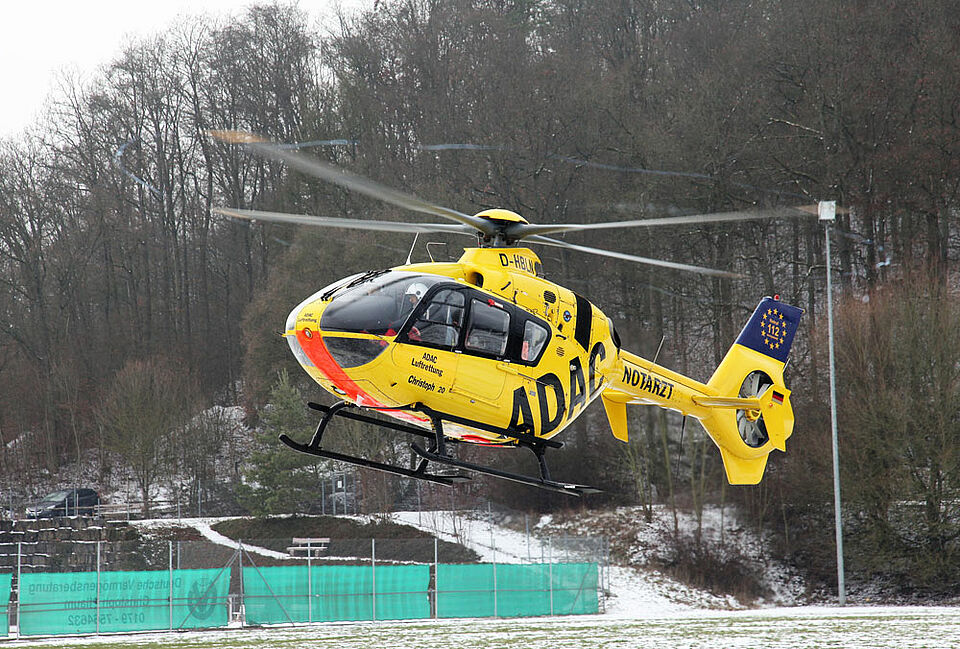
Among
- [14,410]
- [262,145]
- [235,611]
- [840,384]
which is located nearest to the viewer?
[262,145]

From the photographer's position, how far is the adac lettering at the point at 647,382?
15.5 m

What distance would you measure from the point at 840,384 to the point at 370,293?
25.3 m

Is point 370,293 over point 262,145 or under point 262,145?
under

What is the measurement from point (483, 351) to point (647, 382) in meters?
3.90

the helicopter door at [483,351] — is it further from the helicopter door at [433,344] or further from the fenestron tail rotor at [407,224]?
the fenestron tail rotor at [407,224]

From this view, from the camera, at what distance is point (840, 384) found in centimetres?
3419

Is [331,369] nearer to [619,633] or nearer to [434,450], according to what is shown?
[434,450]

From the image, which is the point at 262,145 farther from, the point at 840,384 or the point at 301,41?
the point at 301,41

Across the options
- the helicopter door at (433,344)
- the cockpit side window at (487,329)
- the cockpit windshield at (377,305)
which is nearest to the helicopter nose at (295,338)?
the cockpit windshield at (377,305)

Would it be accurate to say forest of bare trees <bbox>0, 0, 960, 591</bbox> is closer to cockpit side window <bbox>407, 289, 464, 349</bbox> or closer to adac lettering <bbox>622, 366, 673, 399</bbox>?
adac lettering <bbox>622, 366, 673, 399</bbox>

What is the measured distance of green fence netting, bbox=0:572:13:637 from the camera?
24.5m

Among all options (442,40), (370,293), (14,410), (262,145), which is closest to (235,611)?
(370,293)

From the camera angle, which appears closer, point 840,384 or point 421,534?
point 840,384

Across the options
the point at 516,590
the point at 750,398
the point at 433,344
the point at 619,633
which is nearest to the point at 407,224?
the point at 433,344
